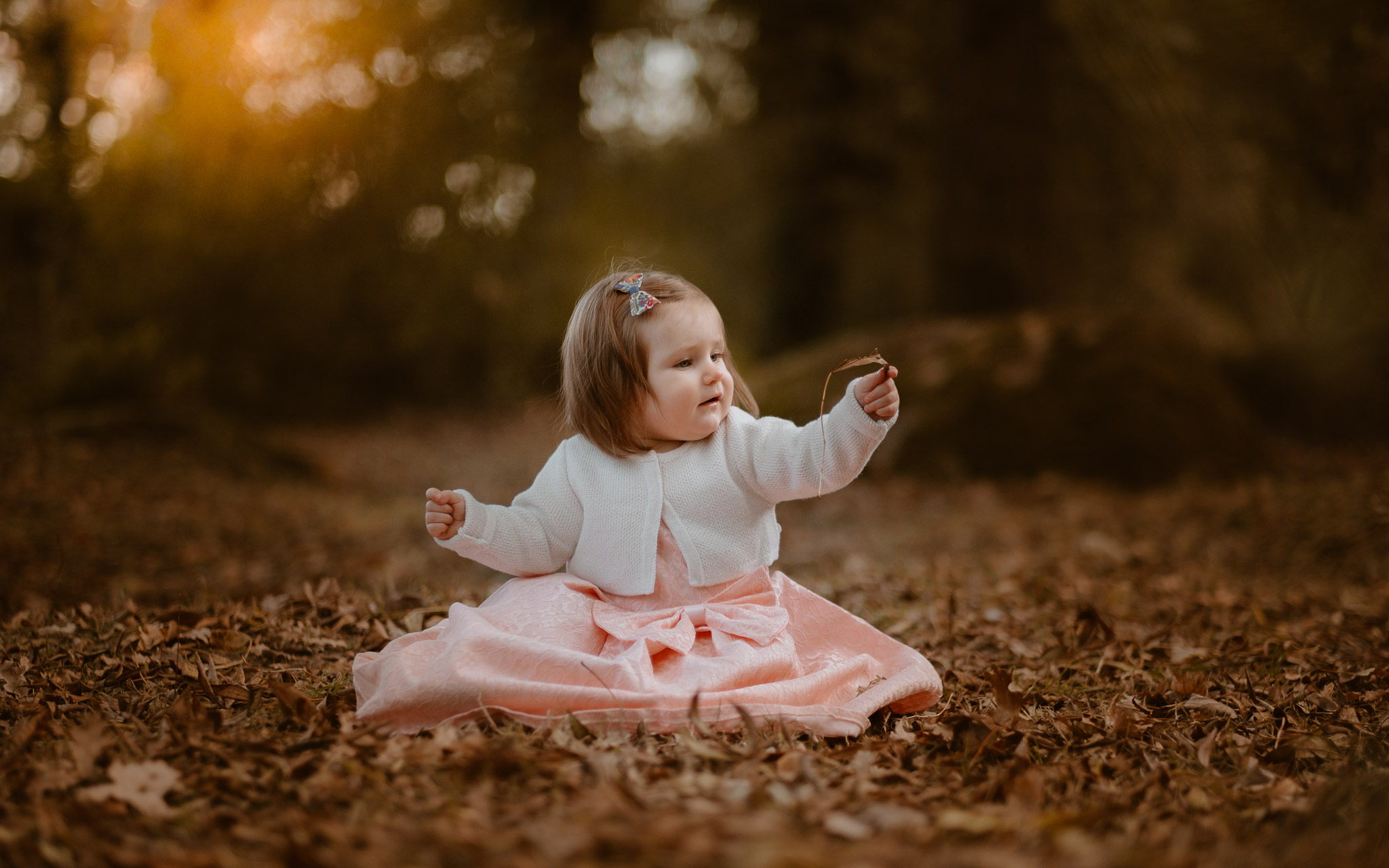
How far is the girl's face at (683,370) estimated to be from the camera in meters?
2.68

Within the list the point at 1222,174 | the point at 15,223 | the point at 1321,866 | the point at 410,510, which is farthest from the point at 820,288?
the point at 1321,866

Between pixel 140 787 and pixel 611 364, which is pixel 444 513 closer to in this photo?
pixel 611 364

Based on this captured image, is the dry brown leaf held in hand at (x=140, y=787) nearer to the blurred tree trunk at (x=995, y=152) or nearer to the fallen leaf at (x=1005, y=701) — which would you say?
the fallen leaf at (x=1005, y=701)

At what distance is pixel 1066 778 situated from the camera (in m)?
2.26

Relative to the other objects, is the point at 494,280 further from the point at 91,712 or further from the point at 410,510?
the point at 91,712

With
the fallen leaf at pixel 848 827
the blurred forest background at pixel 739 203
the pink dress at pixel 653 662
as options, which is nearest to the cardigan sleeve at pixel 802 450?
the pink dress at pixel 653 662

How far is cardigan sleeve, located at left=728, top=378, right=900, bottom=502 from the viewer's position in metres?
2.61

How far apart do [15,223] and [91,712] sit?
655cm

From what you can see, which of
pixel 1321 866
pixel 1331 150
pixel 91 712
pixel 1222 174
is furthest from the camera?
pixel 1222 174

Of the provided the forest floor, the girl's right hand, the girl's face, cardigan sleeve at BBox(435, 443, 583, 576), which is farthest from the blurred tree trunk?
the girl's right hand

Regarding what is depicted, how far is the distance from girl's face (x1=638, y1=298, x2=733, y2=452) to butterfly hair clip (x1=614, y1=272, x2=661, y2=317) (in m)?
0.02

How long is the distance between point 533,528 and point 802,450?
0.80m

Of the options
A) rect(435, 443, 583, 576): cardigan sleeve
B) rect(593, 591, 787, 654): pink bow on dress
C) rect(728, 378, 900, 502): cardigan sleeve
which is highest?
rect(728, 378, 900, 502): cardigan sleeve

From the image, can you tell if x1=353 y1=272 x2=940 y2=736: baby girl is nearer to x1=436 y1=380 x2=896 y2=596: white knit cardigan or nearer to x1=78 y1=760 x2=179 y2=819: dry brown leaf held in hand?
x1=436 y1=380 x2=896 y2=596: white knit cardigan
